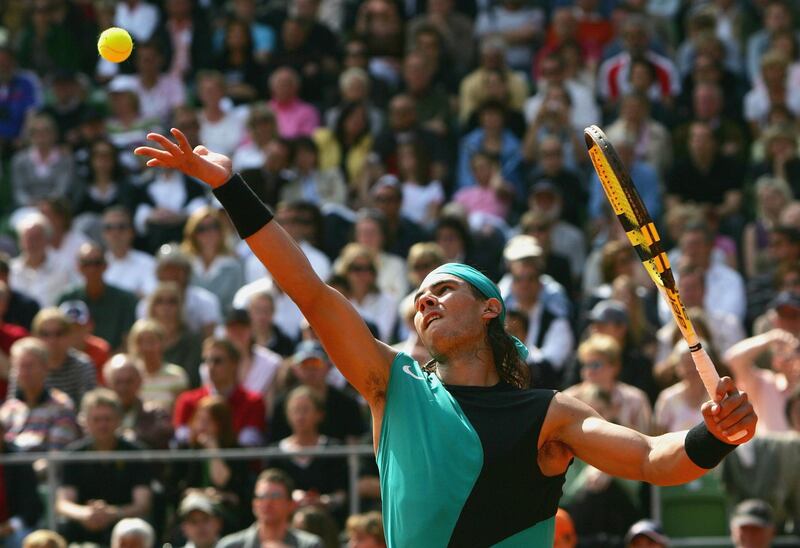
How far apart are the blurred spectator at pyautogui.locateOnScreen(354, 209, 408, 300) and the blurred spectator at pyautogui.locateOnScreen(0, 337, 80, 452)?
2.90 meters

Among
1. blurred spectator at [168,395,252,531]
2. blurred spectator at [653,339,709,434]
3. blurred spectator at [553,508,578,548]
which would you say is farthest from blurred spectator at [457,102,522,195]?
blurred spectator at [553,508,578,548]

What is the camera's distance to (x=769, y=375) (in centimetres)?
1140

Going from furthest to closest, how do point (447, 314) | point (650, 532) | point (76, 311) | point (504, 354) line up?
point (76, 311)
point (650, 532)
point (504, 354)
point (447, 314)

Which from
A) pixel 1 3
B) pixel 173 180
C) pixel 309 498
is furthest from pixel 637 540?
pixel 1 3

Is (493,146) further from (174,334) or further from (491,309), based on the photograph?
(491,309)

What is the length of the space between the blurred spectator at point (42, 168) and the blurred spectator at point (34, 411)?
178 inches

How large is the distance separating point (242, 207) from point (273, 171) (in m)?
9.72

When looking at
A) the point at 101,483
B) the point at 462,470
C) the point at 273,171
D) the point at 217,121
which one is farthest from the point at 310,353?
the point at 462,470

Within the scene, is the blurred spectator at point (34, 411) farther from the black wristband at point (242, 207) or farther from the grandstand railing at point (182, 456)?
the black wristband at point (242, 207)

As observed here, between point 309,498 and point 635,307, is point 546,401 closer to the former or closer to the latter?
point 309,498

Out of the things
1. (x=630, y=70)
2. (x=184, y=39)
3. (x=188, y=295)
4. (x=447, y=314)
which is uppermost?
(x=184, y=39)

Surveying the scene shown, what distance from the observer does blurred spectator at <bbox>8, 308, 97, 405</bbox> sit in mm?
12164

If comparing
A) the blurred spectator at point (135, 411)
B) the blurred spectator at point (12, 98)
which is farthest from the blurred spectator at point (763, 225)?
the blurred spectator at point (12, 98)

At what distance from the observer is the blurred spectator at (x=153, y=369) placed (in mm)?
12125
